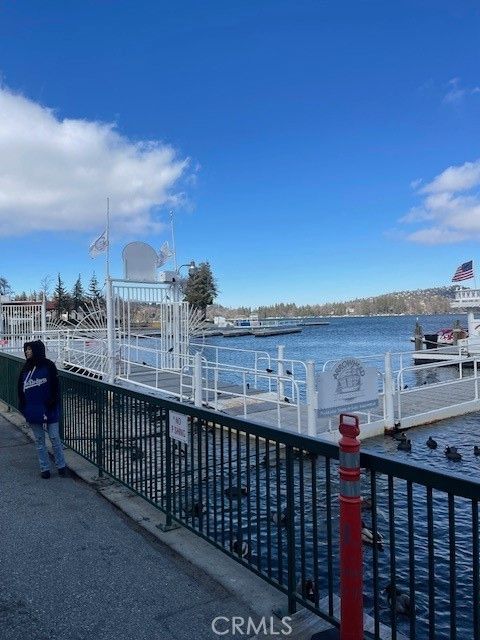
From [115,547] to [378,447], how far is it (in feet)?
24.9

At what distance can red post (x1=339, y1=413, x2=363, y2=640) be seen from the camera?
Result: 7.87 feet

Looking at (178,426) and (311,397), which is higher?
(178,426)

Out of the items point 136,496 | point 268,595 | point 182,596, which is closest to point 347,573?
point 268,595

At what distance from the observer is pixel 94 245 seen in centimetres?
1308

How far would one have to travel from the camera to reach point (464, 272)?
3306cm

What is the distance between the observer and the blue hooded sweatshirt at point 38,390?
571cm

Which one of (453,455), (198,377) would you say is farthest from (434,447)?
(198,377)

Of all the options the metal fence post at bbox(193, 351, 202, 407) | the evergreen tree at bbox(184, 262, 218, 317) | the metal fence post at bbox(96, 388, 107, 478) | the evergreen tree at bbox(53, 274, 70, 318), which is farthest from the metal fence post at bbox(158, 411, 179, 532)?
the evergreen tree at bbox(53, 274, 70, 318)

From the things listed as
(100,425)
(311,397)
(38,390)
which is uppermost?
(38,390)

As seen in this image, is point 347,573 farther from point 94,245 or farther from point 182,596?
point 94,245

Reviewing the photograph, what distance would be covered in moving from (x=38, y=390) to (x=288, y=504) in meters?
3.65

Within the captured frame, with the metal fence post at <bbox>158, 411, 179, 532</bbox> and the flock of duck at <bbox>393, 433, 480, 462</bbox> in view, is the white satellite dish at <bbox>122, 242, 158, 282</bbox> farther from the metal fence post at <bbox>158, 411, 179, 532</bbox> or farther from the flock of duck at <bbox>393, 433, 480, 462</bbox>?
the metal fence post at <bbox>158, 411, 179, 532</bbox>

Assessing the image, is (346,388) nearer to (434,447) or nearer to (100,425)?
(434,447)

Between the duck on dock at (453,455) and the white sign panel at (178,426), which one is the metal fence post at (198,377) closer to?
the duck on dock at (453,455)
